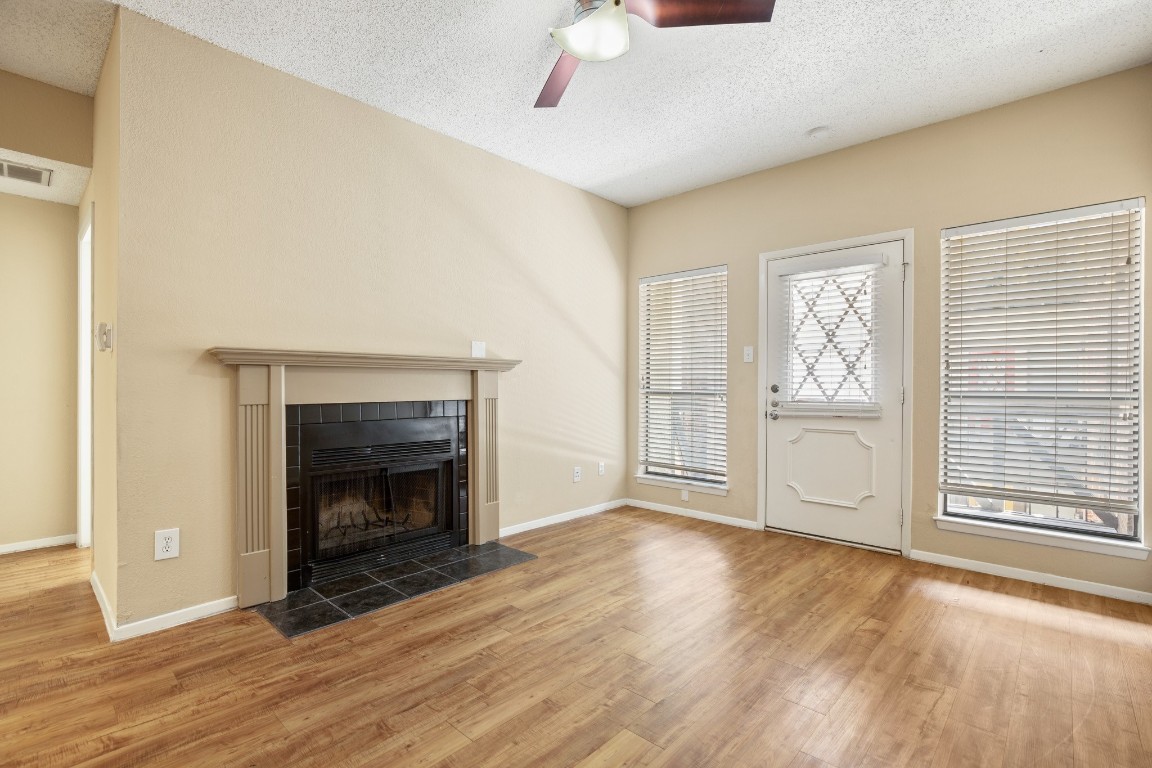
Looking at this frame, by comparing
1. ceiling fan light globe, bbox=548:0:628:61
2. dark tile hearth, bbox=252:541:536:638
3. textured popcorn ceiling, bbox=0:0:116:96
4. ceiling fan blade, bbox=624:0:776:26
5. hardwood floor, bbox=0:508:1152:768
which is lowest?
hardwood floor, bbox=0:508:1152:768

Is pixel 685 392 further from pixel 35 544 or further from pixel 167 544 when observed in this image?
pixel 35 544

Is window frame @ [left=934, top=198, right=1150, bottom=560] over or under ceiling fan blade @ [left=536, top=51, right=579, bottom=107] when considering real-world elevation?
under

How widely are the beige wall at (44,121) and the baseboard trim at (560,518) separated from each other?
3.38m

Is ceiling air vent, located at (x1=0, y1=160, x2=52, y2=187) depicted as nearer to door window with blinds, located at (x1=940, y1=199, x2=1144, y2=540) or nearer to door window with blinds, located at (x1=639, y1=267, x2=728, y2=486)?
door window with blinds, located at (x1=639, y1=267, x2=728, y2=486)

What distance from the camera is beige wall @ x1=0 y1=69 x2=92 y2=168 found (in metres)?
2.89

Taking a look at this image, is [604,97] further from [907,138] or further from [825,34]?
[907,138]

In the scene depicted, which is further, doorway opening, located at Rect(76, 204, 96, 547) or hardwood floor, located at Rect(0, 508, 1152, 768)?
doorway opening, located at Rect(76, 204, 96, 547)

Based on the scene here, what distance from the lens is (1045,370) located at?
10.3 ft

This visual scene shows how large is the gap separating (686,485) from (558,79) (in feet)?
10.7

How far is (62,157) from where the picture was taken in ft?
9.98

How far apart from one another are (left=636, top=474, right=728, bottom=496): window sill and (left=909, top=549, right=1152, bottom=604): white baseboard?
1389 mm

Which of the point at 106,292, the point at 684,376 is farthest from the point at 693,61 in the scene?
the point at 106,292

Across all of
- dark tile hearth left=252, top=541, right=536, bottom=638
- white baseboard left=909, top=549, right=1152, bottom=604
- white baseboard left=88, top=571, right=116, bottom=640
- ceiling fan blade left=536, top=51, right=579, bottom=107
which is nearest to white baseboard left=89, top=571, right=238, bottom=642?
white baseboard left=88, top=571, right=116, bottom=640

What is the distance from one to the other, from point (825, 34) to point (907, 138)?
1407 millimetres
